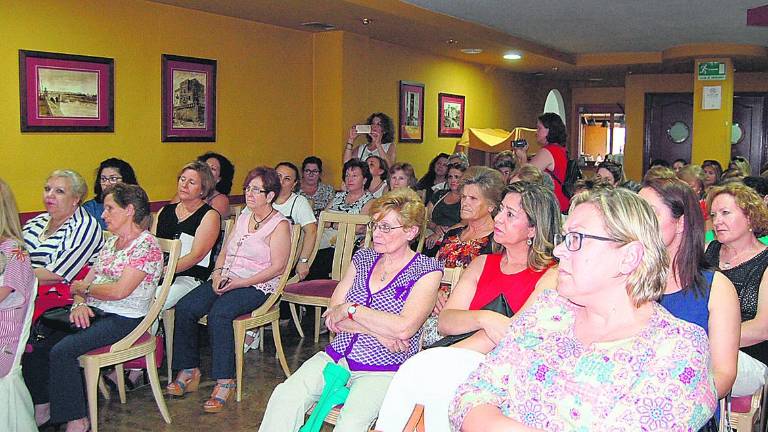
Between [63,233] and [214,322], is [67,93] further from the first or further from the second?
[214,322]

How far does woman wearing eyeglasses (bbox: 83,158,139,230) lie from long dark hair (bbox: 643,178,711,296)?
353 centimetres

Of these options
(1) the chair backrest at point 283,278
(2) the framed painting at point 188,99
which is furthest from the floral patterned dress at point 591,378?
(2) the framed painting at point 188,99

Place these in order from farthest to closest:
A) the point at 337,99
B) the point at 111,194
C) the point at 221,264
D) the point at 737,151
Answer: the point at 737,151, the point at 337,99, the point at 221,264, the point at 111,194

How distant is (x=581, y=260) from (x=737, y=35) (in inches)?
332

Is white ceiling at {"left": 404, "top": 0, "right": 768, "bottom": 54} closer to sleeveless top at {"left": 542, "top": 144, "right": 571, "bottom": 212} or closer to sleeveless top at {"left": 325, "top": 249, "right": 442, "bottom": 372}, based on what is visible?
sleeveless top at {"left": 542, "top": 144, "right": 571, "bottom": 212}

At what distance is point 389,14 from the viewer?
6762mm

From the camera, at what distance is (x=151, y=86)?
6234 millimetres

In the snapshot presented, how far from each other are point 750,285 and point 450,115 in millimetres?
7435

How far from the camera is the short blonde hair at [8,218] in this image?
3.30 m

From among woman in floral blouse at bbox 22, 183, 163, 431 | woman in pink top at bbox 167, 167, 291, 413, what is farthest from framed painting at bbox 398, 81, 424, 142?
woman in floral blouse at bbox 22, 183, 163, 431

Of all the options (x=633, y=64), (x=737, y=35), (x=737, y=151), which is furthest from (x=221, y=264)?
(x=737, y=151)

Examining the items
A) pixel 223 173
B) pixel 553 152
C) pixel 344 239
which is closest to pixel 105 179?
pixel 223 173

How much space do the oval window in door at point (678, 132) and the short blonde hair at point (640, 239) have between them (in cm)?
1198

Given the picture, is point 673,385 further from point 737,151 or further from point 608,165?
point 737,151
